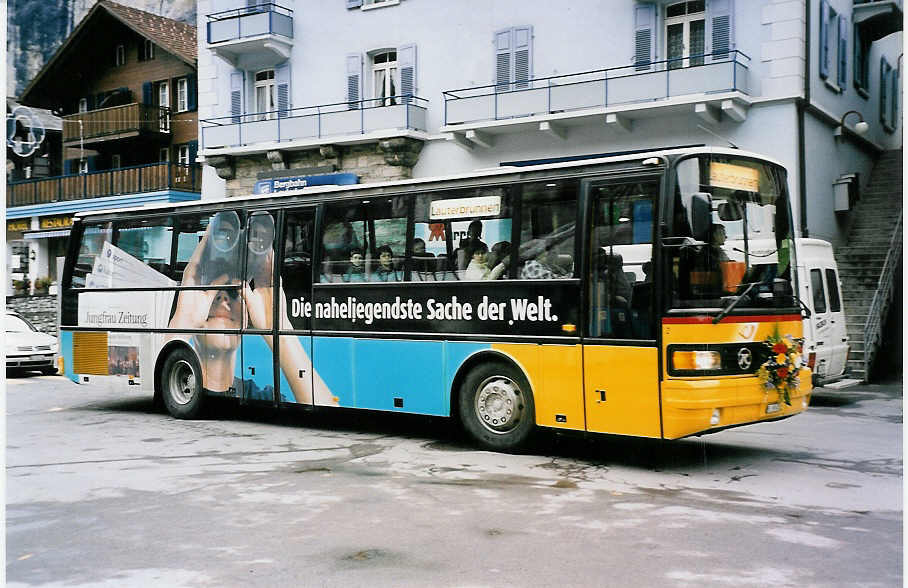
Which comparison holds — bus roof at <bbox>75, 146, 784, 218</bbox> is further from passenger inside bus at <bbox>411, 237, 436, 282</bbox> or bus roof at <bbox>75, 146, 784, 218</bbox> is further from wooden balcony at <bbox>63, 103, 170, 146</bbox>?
wooden balcony at <bbox>63, 103, 170, 146</bbox>

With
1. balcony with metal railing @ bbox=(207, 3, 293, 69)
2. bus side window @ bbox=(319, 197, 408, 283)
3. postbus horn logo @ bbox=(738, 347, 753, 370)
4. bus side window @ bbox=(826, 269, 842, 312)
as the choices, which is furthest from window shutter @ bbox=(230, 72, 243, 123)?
postbus horn logo @ bbox=(738, 347, 753, 370)

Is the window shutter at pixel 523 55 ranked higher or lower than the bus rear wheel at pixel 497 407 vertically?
higher

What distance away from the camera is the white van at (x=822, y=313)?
15.4m

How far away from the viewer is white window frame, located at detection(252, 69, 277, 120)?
96.3ft

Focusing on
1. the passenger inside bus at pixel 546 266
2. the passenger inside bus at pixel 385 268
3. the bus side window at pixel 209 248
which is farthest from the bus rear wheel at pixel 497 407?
the bus side window at pixel 209 248

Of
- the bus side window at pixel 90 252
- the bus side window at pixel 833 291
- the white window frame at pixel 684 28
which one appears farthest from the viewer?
the white window frame at pixel 684 28

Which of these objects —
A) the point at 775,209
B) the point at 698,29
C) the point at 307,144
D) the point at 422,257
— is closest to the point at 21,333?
the point at 307,144

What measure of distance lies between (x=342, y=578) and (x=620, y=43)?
19.1 m

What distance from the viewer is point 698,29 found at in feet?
72.5

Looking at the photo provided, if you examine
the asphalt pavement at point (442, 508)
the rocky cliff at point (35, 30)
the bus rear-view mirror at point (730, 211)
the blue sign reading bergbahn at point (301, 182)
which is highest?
the rocky cliff at point (35, 30)

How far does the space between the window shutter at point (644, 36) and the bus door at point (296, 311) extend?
39.7 ft

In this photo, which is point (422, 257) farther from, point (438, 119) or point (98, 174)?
point (98, 174)

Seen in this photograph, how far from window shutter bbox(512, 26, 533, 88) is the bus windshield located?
14826 millimetres

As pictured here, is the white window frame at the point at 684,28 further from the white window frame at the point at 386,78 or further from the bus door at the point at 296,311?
the bus door at the point at 296,311
